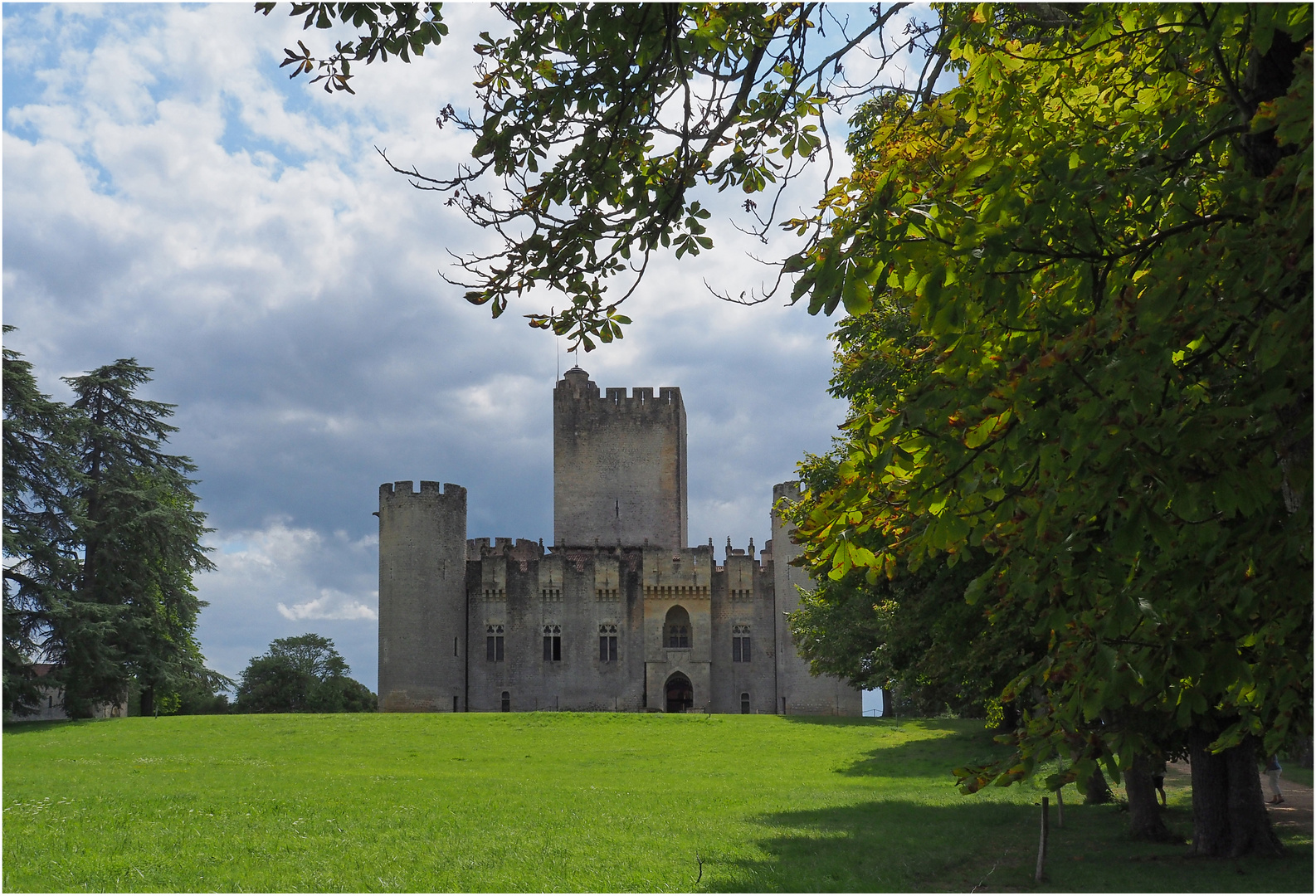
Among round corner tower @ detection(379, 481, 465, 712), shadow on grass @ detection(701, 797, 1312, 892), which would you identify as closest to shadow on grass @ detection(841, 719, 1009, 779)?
shadow on grass @ detection(701, 797, 1312, 892)

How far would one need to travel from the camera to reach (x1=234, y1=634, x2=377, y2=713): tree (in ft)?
180

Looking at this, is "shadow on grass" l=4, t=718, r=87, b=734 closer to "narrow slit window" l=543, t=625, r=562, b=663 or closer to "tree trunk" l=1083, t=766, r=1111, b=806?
"narrow slit window" l=543, t=625, r=562, b=663

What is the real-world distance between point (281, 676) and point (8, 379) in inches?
1018

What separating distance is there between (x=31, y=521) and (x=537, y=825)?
2691 cm

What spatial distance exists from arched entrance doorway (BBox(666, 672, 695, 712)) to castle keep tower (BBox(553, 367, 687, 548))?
7.31 metres

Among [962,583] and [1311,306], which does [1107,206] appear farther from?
[962,583]

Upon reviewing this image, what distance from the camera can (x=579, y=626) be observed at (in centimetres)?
5328

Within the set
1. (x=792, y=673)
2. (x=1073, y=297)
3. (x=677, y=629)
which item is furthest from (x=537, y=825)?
(x=677, y=629)

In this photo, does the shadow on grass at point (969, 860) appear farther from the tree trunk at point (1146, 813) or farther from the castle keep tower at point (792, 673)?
the castle keep tower at point (792, 673)

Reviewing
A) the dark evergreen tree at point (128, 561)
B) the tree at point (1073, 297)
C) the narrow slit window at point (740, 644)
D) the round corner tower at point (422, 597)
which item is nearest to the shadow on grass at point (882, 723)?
the narrow slit window at point (740, 644)

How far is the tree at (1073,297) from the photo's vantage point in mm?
4586

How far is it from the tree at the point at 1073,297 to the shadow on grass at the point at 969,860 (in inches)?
242

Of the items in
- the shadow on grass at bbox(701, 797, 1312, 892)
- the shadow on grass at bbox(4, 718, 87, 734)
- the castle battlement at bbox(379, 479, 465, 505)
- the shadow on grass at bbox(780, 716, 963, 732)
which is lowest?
the shadow on grass at bbox(701, 797, 1312, 892)

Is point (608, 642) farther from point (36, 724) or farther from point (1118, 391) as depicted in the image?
point (1118, 391)
